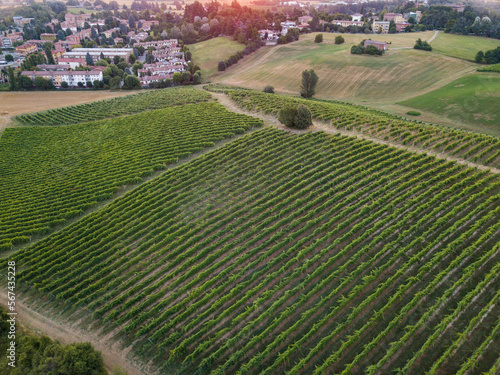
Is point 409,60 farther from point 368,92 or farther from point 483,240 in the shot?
point 483,240

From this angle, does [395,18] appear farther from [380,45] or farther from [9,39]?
[9,39]

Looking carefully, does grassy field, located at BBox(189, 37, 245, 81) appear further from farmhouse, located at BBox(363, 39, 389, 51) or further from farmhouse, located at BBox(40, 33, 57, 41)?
farmhouse, located at BBox(40, 33, 57, 41)

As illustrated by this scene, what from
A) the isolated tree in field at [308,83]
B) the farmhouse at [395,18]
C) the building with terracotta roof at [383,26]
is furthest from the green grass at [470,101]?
the farmhouse at [395,18]

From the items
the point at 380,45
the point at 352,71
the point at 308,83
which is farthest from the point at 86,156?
the point at 380,45

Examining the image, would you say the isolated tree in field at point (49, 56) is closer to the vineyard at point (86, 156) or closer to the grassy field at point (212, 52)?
the grassy field at point (212, 52)

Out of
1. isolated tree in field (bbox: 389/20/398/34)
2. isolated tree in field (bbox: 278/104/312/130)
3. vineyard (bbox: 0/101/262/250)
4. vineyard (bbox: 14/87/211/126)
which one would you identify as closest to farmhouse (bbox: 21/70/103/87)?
vineyard (bbox: 14/87/211/126)

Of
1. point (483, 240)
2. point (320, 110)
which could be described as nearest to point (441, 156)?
point (483, 240)
